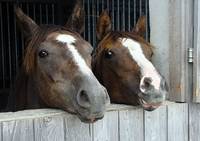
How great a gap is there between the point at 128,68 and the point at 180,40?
295 millimetres

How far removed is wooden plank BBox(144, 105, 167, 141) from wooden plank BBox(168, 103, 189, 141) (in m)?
0.04

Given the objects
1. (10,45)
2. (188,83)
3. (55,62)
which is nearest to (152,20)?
(188,83)

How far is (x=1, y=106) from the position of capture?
4.28 m

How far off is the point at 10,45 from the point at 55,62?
327 cm

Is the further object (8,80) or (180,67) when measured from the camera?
(8,80)

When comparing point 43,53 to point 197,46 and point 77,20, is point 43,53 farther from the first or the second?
point 197,46

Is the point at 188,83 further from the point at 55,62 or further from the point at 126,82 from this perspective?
the point at 55,62

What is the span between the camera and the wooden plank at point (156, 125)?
2.09 m

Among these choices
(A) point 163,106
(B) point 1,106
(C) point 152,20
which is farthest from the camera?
(B) point 1,106

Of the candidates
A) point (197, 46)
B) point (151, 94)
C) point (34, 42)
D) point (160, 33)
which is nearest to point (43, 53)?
point (34, 42)

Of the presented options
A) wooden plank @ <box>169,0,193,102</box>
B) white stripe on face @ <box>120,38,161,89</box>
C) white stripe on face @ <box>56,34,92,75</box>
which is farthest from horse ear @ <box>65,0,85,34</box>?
wooden plank @ <box>169,0,193,102</box>

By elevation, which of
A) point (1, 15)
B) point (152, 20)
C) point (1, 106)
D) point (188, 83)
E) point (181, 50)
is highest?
point (1, 15)

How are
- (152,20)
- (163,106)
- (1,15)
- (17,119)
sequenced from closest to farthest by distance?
(17,119)
(163,106)
(152,20)
(1,15)

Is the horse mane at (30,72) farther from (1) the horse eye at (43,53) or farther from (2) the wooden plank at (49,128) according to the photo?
(2) the wooden plank at (49,128)
